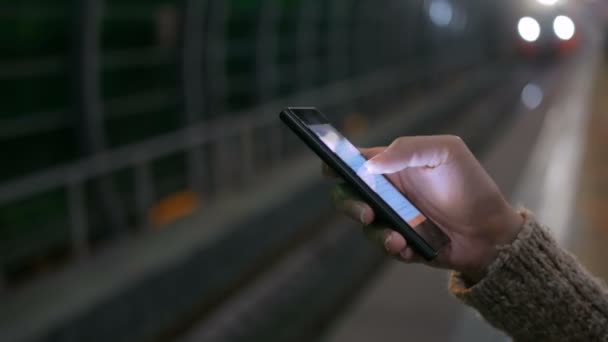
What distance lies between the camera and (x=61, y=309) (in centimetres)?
473

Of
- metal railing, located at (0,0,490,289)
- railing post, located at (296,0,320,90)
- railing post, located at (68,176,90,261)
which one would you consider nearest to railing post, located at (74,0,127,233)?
metal railing, located at (0,0,490,289)

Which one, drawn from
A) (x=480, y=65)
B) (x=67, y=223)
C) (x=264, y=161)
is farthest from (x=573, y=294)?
(x=480, y=65)

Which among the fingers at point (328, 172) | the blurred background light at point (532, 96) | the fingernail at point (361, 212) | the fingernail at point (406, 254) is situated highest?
the fingers at point (328, 172)

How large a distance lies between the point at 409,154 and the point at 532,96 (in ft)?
65.3

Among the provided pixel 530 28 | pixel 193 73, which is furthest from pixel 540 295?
pixel 193 73

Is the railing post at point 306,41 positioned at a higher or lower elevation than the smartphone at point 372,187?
lower

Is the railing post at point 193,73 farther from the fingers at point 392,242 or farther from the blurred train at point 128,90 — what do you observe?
the fingers at point 392,242

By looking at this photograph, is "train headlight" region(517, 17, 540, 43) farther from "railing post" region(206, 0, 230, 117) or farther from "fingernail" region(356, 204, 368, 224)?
"railing post" region(206, 0, 230, 117)

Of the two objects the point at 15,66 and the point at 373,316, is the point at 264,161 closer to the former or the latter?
the point at 15,66

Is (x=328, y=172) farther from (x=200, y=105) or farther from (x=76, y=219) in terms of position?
(x=200, y=105)

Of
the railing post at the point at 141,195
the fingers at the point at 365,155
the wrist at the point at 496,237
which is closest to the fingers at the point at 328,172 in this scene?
the fingers at the point at 365,155

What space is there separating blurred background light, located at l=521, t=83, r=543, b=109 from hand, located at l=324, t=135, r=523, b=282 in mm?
17709

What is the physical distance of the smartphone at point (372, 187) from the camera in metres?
1.45

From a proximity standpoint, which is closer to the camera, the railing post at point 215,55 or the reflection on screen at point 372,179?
the reflection on screen at point 372,179
